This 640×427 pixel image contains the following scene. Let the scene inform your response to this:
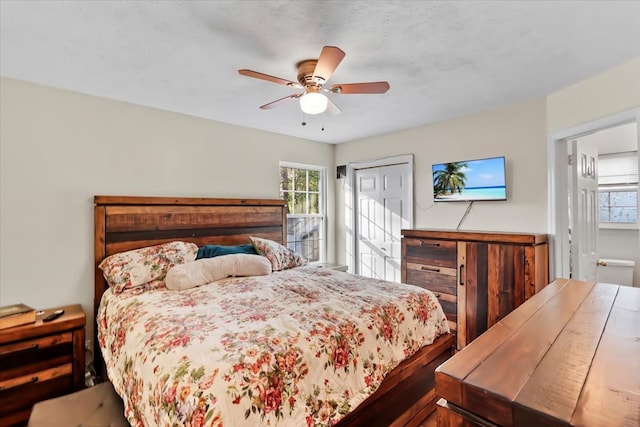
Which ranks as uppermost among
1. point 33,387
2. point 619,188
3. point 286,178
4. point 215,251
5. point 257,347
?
point 286,178

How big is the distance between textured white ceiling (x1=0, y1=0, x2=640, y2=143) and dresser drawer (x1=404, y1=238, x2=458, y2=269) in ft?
4.65

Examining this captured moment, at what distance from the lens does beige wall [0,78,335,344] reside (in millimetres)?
2383

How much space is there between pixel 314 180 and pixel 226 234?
1733mm

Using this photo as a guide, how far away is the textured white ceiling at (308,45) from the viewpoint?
1593mm

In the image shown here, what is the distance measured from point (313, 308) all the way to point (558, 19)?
213cm

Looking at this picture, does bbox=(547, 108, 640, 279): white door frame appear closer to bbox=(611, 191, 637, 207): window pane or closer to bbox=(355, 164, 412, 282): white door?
bbox=(355, 164, 412, 282): white door

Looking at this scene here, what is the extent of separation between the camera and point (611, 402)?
0.65 m

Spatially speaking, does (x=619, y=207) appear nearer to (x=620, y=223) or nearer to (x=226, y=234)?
(x=620, y=223)

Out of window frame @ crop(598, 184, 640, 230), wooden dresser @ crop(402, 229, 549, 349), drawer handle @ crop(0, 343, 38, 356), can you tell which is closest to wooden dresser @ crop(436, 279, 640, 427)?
wooden dresser @ crop(402, 229, 549, 349)

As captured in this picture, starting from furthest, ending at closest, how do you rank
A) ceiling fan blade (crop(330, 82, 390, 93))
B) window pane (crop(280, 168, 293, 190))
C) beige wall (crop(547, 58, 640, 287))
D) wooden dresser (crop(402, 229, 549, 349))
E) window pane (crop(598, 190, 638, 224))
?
window pane (crop(280, 168, 293, 190)), window pane (crop(598, 190, 638, 224)), wooden dresser (crop(402, 229, 549, 349)), beige wall (crop(547, 58, 640, 287)), ceiling fan blade (crop(330, 82, 390, 93))

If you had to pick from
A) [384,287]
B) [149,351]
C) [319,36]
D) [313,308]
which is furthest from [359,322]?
[319,36]

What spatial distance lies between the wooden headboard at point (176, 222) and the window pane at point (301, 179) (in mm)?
582

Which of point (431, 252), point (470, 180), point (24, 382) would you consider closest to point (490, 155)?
point (470, 180)

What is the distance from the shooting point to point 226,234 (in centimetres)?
348
